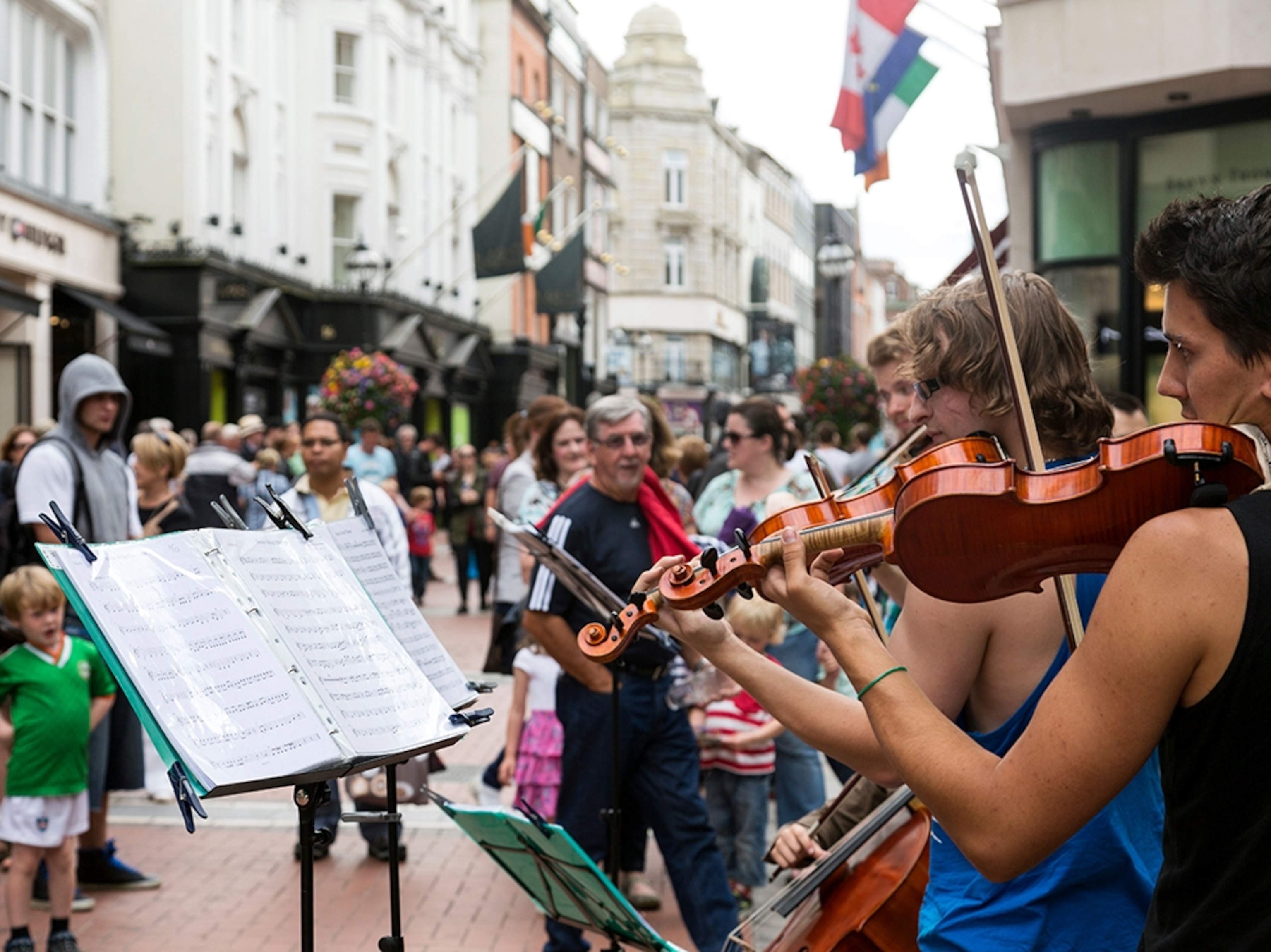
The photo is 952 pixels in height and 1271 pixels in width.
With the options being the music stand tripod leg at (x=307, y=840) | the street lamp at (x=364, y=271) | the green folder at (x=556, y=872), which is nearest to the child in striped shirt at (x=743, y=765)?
the green folder at (x=556, y=872)

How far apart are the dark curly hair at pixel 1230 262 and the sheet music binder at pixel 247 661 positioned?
57.0 inches

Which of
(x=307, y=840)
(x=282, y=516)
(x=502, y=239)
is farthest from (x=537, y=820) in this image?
(x=502, y=239)

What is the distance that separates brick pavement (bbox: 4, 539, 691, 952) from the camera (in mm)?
5609

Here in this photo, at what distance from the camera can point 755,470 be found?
6.84m

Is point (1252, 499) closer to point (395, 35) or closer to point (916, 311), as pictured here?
point (916, 311)

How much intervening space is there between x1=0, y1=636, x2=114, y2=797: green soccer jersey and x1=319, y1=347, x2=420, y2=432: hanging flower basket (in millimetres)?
15137

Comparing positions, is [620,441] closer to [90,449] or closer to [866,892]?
[866,892]

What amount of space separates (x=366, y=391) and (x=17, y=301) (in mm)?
5377

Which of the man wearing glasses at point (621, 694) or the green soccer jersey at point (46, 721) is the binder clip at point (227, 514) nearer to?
the man wearing glasses at point (621, 694)

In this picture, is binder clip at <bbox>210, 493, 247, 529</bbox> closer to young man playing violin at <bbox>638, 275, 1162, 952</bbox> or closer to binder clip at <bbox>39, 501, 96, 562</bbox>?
binder clip at <bbox>39, 501, 96, 562</bbox>

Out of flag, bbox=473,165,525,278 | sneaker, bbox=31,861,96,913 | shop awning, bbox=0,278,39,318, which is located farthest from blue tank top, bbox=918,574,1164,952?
flag, bbox=473,165,525,278

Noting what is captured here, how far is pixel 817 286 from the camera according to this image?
102375mm

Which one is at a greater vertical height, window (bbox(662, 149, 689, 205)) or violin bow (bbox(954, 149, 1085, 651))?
window (bbox(662, 149, 689, 205))

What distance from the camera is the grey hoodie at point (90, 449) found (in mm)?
6340
